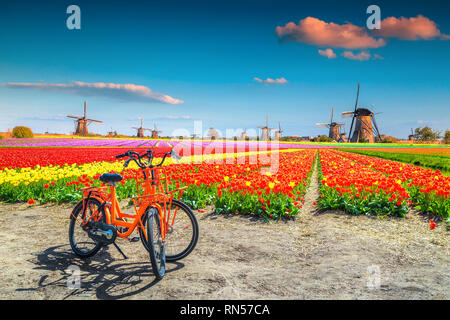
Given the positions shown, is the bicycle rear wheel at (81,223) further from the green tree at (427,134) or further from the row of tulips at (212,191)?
the green tree at (427,134)

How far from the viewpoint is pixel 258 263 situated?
4.28 m

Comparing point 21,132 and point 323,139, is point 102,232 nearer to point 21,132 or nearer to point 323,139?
point 21,132

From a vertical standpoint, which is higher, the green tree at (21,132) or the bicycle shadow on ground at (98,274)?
the green tree at (21,132)

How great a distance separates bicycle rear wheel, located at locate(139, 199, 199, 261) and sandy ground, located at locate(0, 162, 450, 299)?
0.18 meters

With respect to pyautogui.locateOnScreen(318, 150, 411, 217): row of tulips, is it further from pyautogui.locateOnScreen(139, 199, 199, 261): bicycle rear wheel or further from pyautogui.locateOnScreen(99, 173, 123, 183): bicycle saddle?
pyautogui.locateOnScreen(99, 173, 123, 183): bicycle saddle

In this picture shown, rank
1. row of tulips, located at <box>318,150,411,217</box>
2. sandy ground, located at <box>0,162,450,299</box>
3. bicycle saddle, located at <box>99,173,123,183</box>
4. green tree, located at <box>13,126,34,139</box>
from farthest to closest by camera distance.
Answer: green tree, located at <box>13,126,34,139</box> → row of tulips, located at <box>318,150,411,217</box> → bicycle saddle, located at <box>99,173,123,183</box> → sandy ground, located at <box>0,162,450,299</box>

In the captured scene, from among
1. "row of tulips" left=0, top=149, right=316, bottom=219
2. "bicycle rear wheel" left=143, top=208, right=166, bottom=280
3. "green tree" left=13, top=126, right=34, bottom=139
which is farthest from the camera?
"green tree" left=13, top=126, right=34, bottom=139

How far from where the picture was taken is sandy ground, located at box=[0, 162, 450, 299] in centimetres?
342

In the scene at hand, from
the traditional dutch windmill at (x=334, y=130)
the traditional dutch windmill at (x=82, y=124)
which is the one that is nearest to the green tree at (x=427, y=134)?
the traditional dutch windmill at (x=334, y=130)

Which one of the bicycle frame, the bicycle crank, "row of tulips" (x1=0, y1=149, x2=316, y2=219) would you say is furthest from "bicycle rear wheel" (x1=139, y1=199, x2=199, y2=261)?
"row of tulips" (x1=0, y1=149, x2=316, y2=219)

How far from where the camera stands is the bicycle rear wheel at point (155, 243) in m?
3.60
